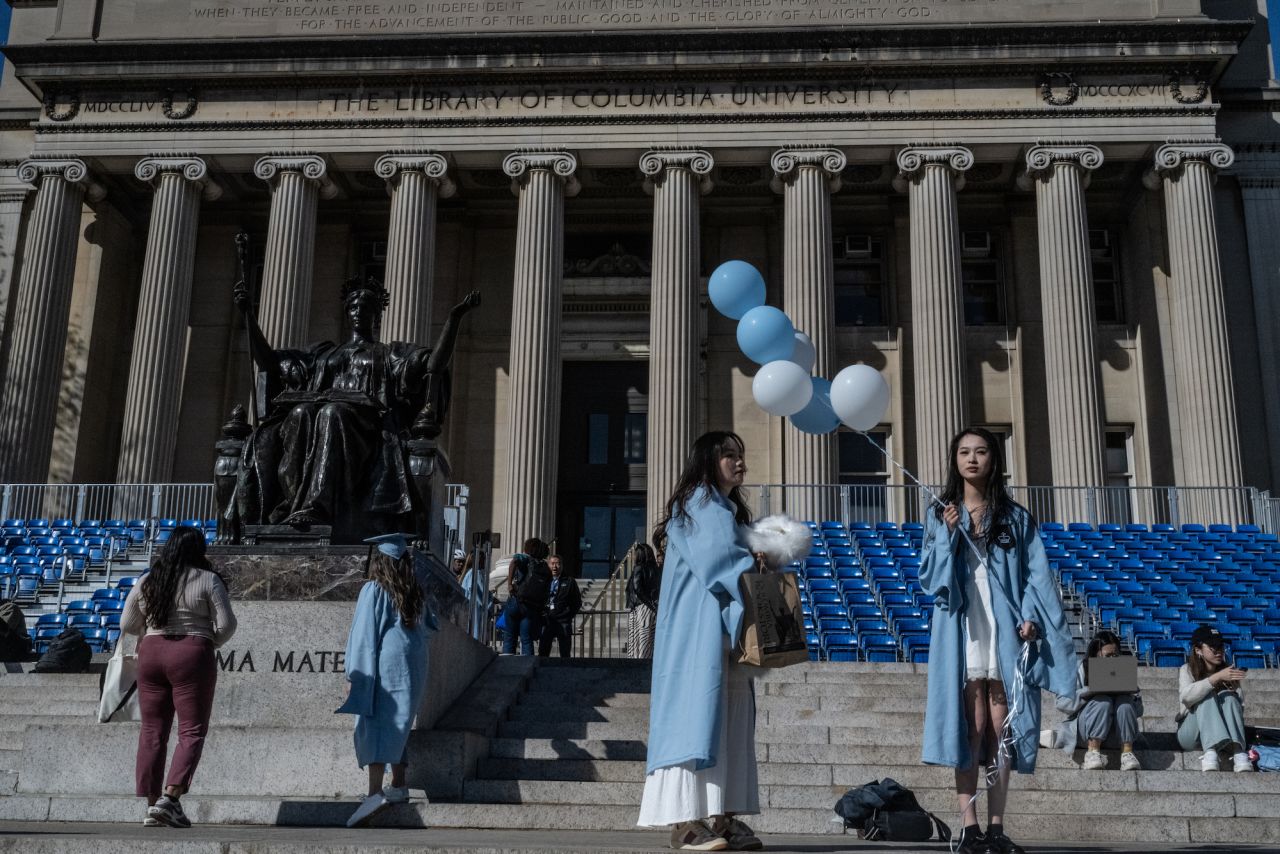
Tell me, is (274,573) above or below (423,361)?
below

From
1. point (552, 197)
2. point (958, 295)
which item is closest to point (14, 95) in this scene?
point (552, 197)

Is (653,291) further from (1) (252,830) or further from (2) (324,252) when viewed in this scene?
(1) (252,830)

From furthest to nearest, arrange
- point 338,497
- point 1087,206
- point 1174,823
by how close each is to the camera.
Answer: point 1087,206 < point 338,497 < point 1174,823

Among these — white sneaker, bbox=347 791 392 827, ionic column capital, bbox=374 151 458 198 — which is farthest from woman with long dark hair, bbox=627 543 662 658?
ionic column capital, bbox=374 151 458 198

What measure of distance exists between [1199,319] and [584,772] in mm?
20145

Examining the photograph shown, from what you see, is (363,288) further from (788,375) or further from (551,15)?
(551,15)

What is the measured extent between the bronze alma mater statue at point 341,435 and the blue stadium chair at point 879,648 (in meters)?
7.37

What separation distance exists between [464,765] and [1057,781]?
4155 mm

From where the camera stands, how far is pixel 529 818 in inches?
303

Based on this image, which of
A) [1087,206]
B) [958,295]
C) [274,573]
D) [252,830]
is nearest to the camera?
[252,830]

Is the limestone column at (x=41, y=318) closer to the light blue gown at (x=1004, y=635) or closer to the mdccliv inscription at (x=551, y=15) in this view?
the mdccliv inscription at (x=551, y=15)

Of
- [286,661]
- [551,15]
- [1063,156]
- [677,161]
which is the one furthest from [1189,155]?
[286,661]

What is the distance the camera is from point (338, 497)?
10133 millimetres

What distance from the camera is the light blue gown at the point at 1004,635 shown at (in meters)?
5.95
